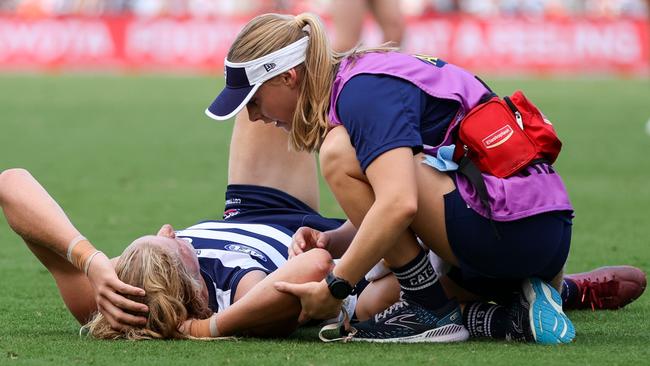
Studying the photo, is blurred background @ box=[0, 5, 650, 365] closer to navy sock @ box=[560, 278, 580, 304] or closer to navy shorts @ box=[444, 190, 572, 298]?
navy sock @ box=[560, 278, 580, 304]

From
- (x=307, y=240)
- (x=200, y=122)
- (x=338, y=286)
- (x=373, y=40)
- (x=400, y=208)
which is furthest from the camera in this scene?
(x=373, y=40)

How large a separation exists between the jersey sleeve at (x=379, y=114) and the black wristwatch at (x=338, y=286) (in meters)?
0.37

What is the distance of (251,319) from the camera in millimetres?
4059

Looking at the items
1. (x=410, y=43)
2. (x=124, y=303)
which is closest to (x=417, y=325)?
(x=124, y=303)

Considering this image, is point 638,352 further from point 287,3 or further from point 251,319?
point 287,3

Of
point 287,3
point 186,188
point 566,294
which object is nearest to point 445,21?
point 287,3

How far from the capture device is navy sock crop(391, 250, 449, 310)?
407 cm

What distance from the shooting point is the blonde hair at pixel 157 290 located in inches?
160

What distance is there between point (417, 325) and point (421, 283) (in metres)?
0.15

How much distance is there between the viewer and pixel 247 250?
453cm

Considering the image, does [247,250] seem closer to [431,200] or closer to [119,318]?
[119,318]

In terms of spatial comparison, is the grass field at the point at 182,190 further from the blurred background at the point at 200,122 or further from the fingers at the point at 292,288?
the fingers at the point at 292,288

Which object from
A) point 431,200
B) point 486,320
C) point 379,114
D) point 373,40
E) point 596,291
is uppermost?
point 379,114

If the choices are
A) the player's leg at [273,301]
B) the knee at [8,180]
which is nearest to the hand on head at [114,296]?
the player's leg at [273,301]
